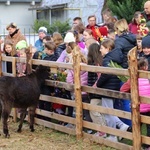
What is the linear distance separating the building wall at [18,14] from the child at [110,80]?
24872 mm

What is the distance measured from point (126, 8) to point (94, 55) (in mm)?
7595

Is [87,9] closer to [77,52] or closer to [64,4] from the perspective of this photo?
[64,4]

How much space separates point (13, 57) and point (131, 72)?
3.76m

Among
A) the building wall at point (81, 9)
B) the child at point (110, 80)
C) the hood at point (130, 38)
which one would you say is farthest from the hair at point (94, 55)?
the building wall at point (81, 9)

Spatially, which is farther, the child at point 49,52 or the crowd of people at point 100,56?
the child at point 49,52

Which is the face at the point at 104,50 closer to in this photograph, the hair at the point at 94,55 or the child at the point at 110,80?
the child at the point at 110,80

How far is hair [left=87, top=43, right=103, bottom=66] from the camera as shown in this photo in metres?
8.48

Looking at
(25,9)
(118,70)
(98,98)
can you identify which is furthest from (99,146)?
(25,9)

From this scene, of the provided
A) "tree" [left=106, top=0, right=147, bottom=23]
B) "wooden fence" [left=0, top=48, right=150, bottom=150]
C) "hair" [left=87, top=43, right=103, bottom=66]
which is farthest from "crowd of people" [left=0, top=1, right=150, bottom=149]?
"tree" [left=106, top=0, right=147, bottom=23]

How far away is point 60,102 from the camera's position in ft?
29.6

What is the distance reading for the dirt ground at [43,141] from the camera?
8.20 m

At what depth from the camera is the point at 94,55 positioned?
8.50 m

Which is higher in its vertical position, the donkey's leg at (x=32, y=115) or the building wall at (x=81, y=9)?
the building wall at (x=81, y=9)

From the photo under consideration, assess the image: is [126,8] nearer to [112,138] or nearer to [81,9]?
[112,138]
